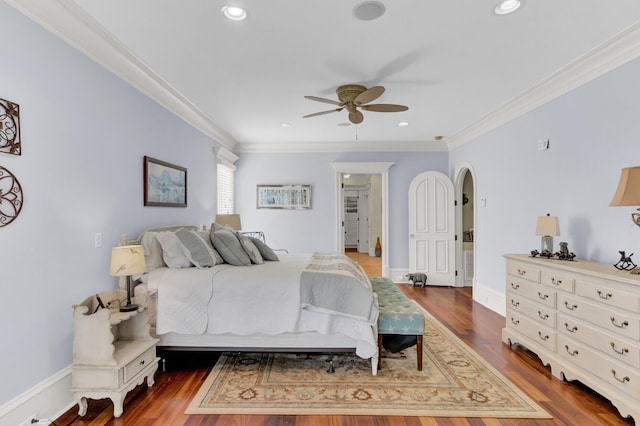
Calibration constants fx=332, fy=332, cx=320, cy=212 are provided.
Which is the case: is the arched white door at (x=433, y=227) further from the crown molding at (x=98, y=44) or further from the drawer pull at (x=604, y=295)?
the crown molding at (x=98, y=44)

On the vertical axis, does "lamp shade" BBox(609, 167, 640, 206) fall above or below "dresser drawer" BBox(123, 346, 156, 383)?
above

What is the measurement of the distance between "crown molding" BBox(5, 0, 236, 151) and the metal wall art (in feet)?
1.92

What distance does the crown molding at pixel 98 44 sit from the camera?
2.03 metres

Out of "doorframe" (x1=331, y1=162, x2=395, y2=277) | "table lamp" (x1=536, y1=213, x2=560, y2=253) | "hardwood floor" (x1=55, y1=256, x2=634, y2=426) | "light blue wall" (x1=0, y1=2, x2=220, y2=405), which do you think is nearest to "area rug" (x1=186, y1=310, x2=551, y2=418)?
"hardwood floor" (x1=55, y1=256, x2=634, y2=426)

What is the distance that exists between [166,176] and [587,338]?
403 cm

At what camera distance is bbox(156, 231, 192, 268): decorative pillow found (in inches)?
117

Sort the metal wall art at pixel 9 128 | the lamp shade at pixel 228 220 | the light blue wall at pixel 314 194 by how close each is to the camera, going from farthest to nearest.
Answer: the light blue wall at pixel 314 194 → the lamp shade at pixel 228 220 → the metal wall art at pixel 9 128

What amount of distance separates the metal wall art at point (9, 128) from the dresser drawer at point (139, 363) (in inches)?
58.8

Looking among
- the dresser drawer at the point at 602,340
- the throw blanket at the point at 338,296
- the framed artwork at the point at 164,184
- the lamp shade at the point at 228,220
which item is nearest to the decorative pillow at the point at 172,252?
the framed artwork at the point at 164,184

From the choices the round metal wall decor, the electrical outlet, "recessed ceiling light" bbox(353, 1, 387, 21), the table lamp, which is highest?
"recessed ceiling light" bbox(353, 1, 387, 21)

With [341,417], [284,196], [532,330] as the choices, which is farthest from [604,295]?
[284,196]

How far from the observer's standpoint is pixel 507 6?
2.12 metres

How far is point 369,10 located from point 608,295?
247 cm

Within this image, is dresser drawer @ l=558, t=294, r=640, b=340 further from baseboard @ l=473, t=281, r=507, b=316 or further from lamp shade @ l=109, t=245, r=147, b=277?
lamp shade @ l=109, t=245, r=147, b=277
